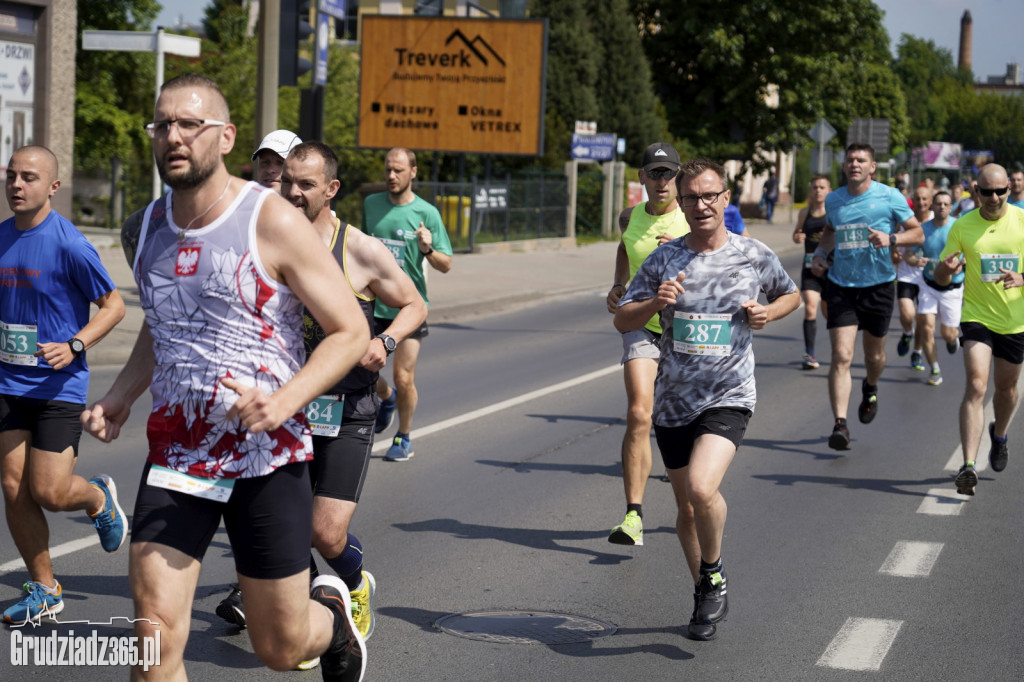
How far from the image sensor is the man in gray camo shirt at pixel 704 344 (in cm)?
552

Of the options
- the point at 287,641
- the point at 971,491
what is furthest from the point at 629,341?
the point at 287,641

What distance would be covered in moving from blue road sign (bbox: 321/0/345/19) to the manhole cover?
29.2ft

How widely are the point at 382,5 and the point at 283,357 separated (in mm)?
53430

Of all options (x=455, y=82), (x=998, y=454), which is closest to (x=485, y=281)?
(x=455, y=82)

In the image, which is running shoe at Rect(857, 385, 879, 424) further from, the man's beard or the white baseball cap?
the man's beard

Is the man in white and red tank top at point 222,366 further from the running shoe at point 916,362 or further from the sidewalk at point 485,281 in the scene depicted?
the running shoe at point 916,362

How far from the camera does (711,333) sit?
5.68 m

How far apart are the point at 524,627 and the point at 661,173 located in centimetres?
282

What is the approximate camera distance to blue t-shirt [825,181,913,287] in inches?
385

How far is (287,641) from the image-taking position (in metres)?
3.86

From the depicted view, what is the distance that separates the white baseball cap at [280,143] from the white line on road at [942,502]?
4.24 metres

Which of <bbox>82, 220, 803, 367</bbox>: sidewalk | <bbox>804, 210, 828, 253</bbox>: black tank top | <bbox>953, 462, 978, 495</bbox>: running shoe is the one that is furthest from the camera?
<bbox>82, 220, 803, 367</bbox>: sidewalk

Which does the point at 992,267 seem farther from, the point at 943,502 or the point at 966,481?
the point at 943,502

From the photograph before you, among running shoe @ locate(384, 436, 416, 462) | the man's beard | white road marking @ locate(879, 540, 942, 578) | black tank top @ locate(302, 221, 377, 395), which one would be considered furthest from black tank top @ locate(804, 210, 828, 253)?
the man's beard
